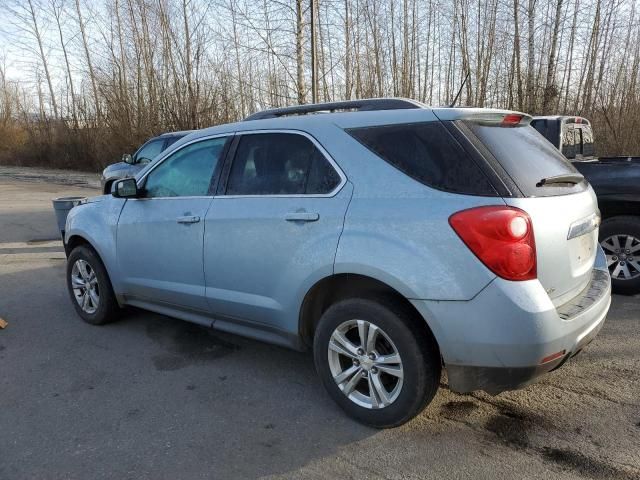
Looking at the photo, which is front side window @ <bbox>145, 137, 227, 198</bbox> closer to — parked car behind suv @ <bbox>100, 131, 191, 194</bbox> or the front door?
the front door

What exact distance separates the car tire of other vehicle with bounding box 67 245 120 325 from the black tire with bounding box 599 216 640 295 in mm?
4920

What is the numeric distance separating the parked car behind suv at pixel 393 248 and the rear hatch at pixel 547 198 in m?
0.01

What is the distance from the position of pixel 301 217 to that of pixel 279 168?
1.55ft

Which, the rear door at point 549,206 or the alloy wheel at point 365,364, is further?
the alloy wheel at point 365,364

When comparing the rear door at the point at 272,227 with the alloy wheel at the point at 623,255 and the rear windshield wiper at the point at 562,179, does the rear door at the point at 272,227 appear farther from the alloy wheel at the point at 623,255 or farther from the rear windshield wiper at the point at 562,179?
the alloy wheel at the point at 623,255

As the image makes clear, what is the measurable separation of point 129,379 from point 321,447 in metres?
1.64

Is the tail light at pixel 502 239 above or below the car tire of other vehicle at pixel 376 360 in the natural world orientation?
above

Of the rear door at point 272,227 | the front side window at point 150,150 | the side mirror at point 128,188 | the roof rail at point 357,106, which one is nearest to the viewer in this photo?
the rear door at point 272,227

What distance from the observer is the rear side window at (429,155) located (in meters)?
2.63

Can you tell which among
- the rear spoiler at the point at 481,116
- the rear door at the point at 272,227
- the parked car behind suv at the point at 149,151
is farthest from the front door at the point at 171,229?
the parked car behind suv at the point at 149,151

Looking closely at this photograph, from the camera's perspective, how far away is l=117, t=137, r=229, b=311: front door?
380 centimetres

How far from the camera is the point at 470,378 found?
265 centimetres

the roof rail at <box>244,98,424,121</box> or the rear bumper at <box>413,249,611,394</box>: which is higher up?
the roof rail at <box>244,98,424,121</box>

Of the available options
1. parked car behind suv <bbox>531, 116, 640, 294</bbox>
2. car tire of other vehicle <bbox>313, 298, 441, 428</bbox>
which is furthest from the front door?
parked car behind suv <bbox>531, 116, 640, 294</bbox>
